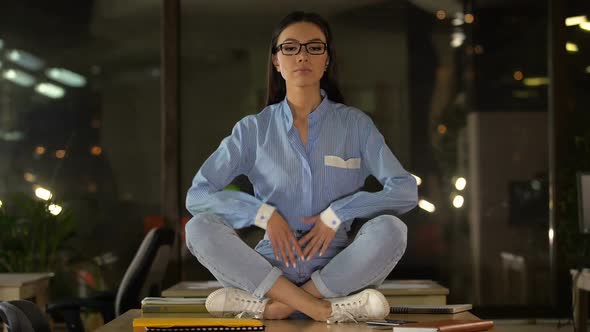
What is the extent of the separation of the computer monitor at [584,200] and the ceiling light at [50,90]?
2951 millimetres

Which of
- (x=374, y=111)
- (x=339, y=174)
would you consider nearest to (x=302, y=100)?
(x=339, y=174)

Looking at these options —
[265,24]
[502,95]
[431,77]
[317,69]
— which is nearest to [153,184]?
[265,24]

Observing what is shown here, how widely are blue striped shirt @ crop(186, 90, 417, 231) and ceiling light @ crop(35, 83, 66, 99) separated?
2911 mm

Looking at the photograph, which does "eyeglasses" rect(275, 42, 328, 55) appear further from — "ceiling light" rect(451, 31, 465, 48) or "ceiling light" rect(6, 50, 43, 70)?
"ceiling light" rect(6, 50, 43, 70)

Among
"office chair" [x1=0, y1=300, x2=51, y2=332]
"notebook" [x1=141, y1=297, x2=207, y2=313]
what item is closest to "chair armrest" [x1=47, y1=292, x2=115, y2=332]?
"notebook" [x1=141, y1=297, x2=207, y2=313]

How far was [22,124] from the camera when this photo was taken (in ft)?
19.1

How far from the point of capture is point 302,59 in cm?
310

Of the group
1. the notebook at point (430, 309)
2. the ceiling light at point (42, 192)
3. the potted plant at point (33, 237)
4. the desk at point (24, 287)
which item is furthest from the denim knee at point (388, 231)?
the ceiling light at point (42, 192)

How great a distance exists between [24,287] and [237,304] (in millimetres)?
1690

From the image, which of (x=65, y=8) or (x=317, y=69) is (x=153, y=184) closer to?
(x=65, y=8)

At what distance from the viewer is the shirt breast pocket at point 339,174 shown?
3.07 m

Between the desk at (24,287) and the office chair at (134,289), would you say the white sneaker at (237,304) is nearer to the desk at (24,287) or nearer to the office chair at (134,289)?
the office chair at (134,289)

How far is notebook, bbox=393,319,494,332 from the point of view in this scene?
2539 mm

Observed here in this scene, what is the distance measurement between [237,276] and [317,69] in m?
0.71
